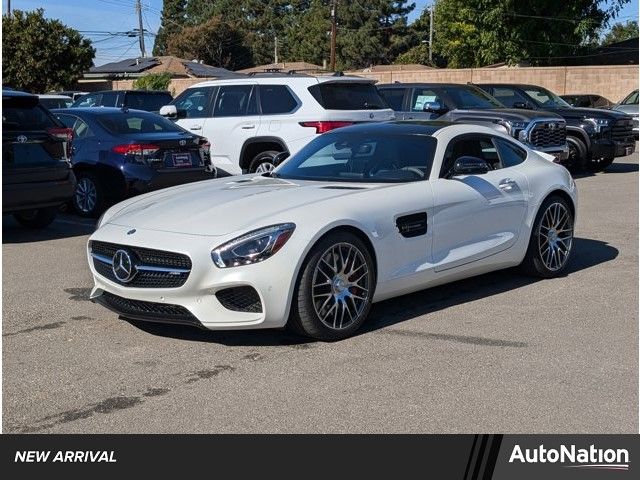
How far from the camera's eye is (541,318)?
6.69 m

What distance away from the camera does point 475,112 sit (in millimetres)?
16266

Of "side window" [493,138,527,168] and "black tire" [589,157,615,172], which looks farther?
"black tire" [589,157,615,172]

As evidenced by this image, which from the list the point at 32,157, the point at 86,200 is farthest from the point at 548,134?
the point at 32,157

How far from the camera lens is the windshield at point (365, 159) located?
704cm

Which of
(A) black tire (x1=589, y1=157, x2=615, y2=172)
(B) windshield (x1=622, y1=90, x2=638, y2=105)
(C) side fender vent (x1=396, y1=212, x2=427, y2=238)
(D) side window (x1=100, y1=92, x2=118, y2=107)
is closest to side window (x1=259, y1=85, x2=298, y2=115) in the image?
(D) side window (x1=100, y1=92, x2=118, y2=107)

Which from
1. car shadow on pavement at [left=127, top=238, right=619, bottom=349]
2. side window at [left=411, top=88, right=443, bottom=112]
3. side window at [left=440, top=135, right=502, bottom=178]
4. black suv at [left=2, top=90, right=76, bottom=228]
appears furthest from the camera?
side window at [left=411, top=88, right=443, bottom=112]

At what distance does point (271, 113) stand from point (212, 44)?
67.3 meters

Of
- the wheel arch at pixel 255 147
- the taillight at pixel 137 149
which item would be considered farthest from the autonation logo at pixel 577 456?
the wheel arch at pixel 255 147

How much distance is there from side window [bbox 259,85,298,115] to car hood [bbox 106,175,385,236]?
6.22m

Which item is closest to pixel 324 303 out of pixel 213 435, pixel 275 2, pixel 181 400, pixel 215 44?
pixel 181 400

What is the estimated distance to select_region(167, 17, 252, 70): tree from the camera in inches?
3039

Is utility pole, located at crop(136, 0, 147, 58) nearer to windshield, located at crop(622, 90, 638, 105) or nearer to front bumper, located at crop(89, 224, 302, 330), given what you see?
windshield, located at crop(622, 90, 638, 105)

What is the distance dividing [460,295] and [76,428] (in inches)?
146

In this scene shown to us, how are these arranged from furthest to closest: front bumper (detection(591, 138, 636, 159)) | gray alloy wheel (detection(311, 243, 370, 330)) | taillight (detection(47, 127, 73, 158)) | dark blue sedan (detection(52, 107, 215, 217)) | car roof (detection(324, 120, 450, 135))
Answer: front bumper (detection(591, 138, 636, 159)), dark blue sedan (detection(52, 107, 215, 217)), taillight (detection(47, 127, 73, 158)), car roof (detection(324, 120, 450, 135)), gray alloy wheel (detection(311, 243, 370, 330))
